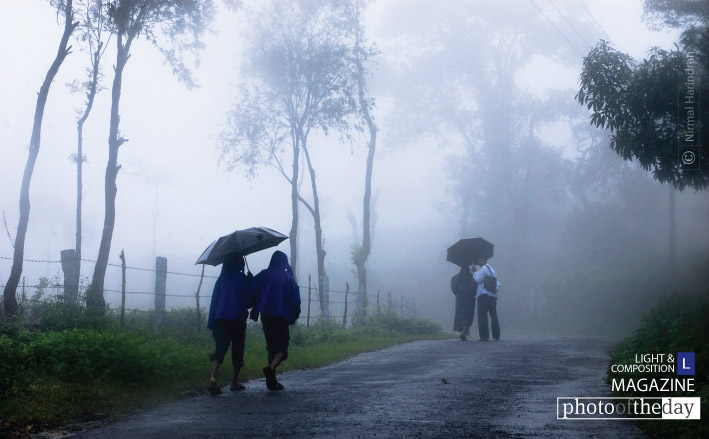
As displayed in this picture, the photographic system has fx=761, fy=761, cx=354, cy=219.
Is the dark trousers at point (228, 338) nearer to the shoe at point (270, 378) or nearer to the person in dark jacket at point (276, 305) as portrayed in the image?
the person in dark jacket at point (276, 305)

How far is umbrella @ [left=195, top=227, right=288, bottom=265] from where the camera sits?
9.56 m

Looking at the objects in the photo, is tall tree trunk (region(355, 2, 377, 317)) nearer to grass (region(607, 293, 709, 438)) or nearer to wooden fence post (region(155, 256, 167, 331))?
wooden fence post (region(155, 256, 167, 331))

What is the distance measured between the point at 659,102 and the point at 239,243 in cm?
838

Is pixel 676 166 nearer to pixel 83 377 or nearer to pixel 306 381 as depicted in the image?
pixel 306 381

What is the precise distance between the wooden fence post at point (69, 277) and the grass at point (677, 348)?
10.6 m

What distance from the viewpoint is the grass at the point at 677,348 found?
635cm

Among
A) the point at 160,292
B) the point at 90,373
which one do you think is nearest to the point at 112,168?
the point at 160,292

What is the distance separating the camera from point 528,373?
1112cm

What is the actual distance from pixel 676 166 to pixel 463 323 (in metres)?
8.37

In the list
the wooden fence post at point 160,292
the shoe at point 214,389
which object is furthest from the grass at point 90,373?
the wooden fence post at point 160,292

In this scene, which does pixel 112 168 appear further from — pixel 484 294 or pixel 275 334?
pixel 275 334

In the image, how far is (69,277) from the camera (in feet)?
53.8

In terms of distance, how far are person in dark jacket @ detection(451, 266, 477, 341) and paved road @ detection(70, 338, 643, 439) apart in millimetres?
7534

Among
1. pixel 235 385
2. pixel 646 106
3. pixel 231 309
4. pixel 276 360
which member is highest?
pixel 646 106
